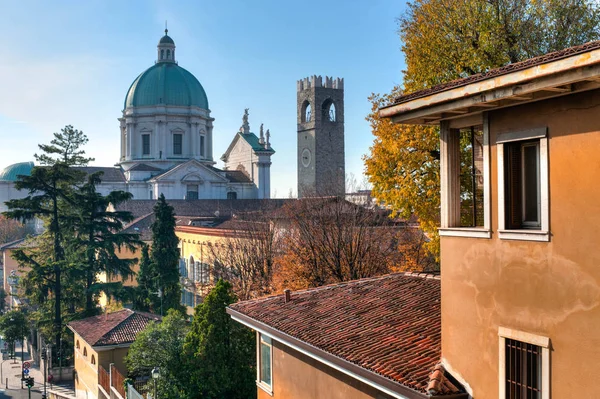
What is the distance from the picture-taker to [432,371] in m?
7.15

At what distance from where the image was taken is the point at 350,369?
8141 millimetres

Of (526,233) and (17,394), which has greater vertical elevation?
(526,233)

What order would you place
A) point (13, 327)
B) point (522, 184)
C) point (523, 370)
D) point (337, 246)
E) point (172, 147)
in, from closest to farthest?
point (523, 370), point (522, 184), point (337, 246), point (13, 327), point (172, 147)

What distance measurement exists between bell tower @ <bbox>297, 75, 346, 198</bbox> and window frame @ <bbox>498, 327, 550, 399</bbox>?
7175 cm

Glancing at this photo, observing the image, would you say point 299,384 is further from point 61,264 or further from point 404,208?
point 61,264

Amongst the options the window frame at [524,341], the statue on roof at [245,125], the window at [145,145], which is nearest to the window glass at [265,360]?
the window frame at [524,341]

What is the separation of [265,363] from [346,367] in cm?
359

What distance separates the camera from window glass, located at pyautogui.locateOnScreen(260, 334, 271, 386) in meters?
11.3

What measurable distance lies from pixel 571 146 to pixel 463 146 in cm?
1024

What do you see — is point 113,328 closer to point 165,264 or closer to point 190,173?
point 165,264

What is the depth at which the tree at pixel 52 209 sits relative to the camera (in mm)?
34938

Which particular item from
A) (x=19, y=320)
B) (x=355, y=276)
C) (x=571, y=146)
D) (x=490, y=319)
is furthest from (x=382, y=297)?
(x=19, y=320)

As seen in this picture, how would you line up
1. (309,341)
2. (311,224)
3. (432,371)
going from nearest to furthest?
(432,371) → (309,341) → (311,224)

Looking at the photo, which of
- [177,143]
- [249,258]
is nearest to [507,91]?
[249,258]
